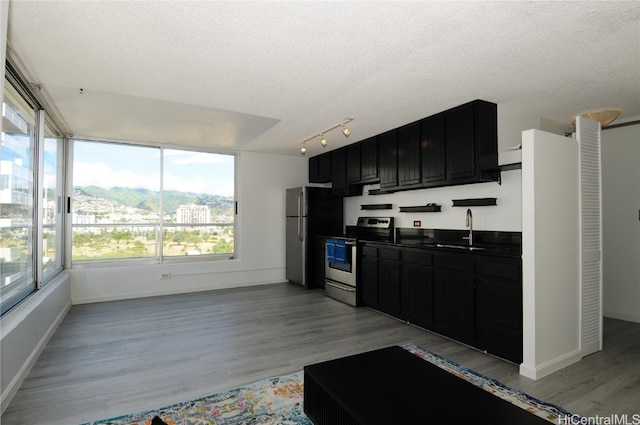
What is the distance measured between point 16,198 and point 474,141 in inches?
172

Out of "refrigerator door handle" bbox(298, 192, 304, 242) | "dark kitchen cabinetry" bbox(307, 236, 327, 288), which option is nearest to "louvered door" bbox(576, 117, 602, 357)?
"dark kitchen cabinetry" bbox(307, 236, 327, 288)

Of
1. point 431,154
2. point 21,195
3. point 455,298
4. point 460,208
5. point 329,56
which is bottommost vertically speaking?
point 455,298

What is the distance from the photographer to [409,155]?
14.4ft

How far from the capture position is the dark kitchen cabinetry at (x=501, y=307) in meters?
2.83

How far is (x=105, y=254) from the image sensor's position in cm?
541

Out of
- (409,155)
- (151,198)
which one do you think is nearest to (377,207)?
(409,155)

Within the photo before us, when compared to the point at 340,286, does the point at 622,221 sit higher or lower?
higher

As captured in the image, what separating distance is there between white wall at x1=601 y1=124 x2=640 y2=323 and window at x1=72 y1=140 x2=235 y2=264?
19.0ft

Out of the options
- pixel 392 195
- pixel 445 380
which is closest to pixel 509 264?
pixel 445 380

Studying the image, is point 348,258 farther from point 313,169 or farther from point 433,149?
point 313,169

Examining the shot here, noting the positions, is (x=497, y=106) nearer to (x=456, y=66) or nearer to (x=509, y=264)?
(x=456, y=66)

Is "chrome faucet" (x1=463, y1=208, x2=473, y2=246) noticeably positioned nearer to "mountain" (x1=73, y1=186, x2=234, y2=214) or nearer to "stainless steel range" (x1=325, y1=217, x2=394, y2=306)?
"stainless steel range" (x1=325, y1=217, x2=394, y2=306)

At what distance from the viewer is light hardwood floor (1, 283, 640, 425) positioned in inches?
92.0

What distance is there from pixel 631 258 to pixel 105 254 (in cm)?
749
